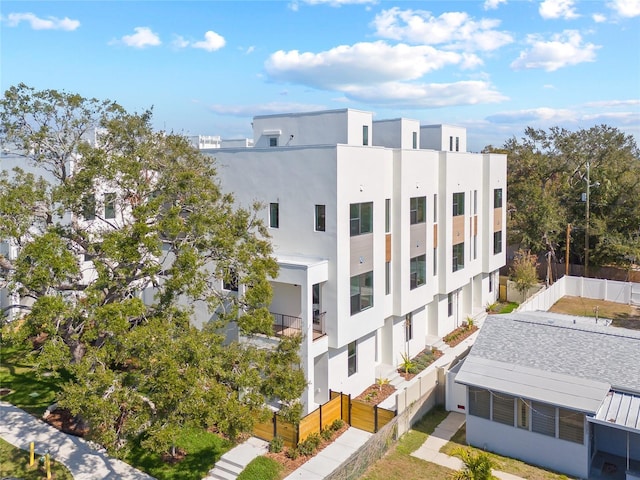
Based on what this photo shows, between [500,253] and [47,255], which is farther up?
[47,255]

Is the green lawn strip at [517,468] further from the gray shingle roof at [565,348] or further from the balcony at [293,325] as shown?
the balcony at [293,325]

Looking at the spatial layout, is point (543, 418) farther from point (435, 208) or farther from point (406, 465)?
point (435, 208)

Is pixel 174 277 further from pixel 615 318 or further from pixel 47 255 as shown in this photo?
pixel 615 318

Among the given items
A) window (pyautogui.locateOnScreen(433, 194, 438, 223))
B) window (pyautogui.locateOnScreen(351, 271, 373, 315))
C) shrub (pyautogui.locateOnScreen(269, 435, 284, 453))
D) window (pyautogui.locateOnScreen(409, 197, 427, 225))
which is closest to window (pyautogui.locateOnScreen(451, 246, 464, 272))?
window (pyautogui.locateOnScreen(433, 194, 438, 223))

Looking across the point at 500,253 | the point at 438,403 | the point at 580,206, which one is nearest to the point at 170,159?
the point at 438,403

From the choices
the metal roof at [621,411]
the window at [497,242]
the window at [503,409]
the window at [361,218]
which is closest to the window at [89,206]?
the window at [361,218]

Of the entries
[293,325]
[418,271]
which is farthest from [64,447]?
[418,271]
